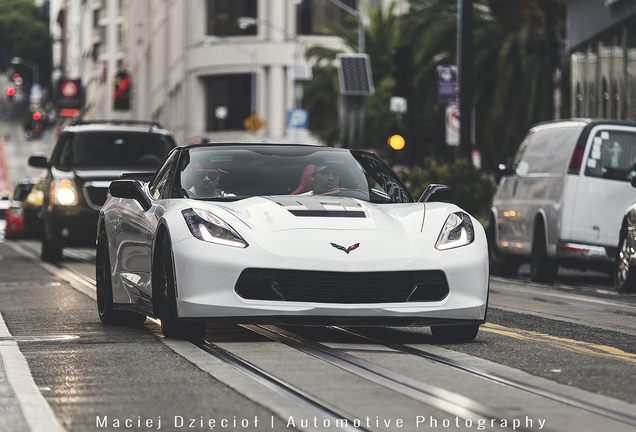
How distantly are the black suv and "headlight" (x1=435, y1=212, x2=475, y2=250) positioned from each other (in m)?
11.1

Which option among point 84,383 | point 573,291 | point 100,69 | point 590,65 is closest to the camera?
point 84,383

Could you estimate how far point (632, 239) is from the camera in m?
13.5

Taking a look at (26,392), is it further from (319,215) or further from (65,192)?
(65,192)

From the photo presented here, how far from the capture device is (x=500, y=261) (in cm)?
1827

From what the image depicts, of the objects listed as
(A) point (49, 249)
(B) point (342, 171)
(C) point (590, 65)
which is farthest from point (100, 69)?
(B) point (342, 171)

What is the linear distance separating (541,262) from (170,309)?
8.52 m

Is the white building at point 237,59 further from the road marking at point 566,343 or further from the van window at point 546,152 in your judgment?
the road marking at point 566,343

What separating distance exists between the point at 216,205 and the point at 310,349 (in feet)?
3.80

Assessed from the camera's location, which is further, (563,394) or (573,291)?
(573,291)

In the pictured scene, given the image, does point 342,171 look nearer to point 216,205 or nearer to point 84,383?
point 216,205

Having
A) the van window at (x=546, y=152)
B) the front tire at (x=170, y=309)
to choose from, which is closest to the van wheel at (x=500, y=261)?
the van window at (x=546, y=152)

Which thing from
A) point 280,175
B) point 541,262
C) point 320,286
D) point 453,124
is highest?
point 453,124

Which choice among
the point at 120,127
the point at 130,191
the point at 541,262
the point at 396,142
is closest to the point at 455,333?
the point at 130,191

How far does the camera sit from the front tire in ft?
27.7
